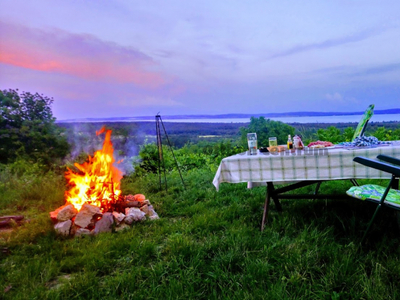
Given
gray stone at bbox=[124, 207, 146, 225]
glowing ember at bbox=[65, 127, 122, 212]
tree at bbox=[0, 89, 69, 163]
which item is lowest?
gray stone at bbox=[124, 207, 146, 225]

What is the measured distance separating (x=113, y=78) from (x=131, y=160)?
1837 mm

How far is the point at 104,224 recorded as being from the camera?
2793 mm

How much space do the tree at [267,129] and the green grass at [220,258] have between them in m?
2.99

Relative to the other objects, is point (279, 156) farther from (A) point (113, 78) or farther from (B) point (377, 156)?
(A) point (113, 78)

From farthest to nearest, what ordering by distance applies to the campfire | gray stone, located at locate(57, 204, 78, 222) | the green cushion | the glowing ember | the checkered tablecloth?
the glowing ember → gray stone, located at locate(57, 204, 78, 222) → the campfire → the checkered tablecloth → the green cushion

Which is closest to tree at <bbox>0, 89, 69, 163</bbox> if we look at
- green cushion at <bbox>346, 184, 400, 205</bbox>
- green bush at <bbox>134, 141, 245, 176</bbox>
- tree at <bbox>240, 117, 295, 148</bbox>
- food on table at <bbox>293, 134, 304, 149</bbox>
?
green bush at <bbox>134, 141, 245, 176</bbox>

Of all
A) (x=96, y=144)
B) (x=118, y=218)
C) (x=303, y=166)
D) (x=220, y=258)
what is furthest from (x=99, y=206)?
(x=303, y=166)

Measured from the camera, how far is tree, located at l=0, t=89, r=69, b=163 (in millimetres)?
Result: 5113

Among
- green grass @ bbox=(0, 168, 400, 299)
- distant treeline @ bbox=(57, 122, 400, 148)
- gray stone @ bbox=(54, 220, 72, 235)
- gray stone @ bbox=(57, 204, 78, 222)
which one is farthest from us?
distant treeline @ bbox=(57, 122, 400, 148)

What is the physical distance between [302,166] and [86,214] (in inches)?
87.5

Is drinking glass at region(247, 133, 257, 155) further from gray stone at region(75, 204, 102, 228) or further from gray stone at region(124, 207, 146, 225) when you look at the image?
gray stone at region(75, 204, 102, 228)

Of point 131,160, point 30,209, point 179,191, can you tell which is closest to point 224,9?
point 131,160

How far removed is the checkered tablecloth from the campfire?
1226 millimetres

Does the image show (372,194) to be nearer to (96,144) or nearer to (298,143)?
(298,143)
